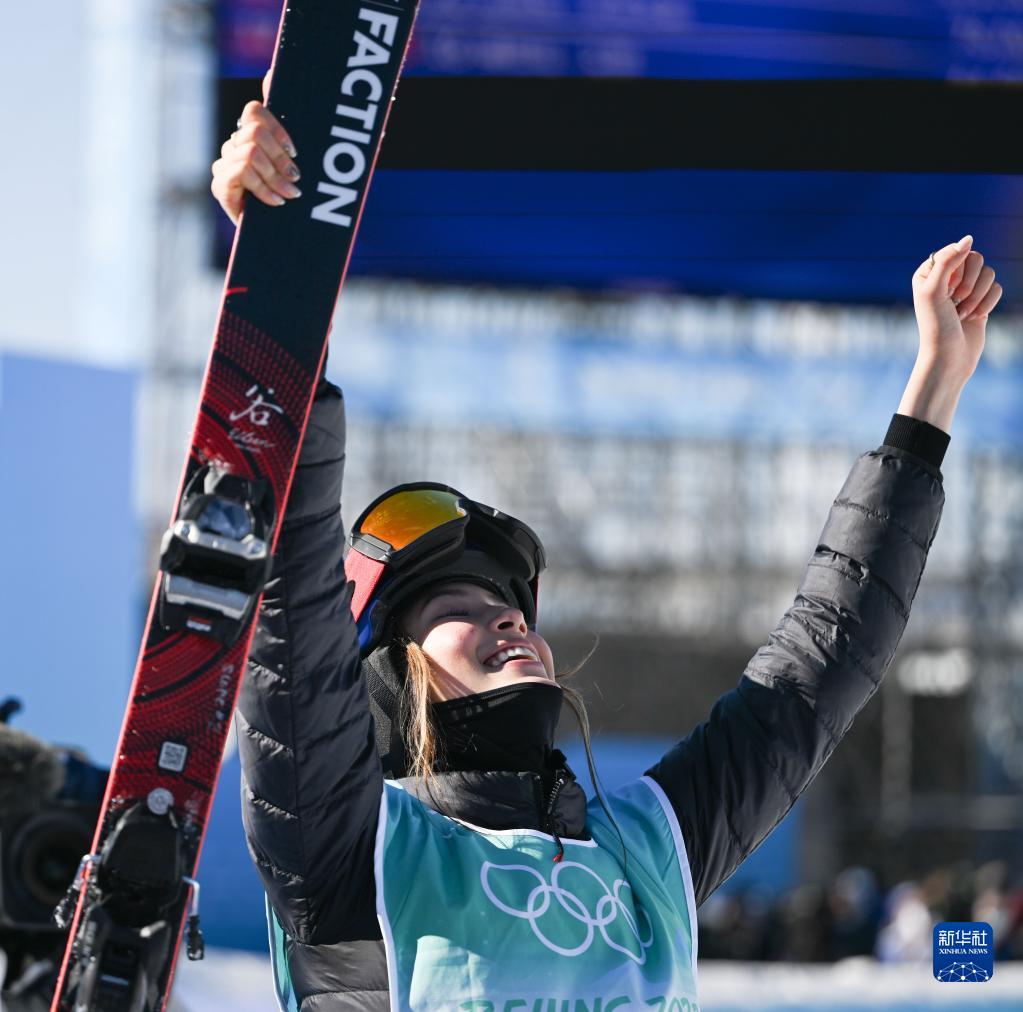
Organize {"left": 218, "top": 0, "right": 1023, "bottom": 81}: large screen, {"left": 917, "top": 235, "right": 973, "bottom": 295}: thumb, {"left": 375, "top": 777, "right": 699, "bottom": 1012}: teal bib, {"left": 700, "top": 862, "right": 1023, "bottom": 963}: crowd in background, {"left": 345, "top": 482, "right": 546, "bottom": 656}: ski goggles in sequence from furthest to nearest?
{"left": 700, "top": 862, "right": 1023, "bottom": 963}: crowd in background < {"left": 218, "top": 0, "right": 1023, "bottom": 81}: large screen < {"left": 917, "top": 235, "right": 973, "bottom": 295}: thumb < {"left": 345, "top": 482, "right": 546, "bottom": 656}: ski goggles < {"left": 375, "top": 777, "right": 699, "bottom": 1012}: teal bib

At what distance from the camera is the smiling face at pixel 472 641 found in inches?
62.7

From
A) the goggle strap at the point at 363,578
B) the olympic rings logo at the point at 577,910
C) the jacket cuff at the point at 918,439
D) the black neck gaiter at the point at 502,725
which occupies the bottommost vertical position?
the olympic rings logo at the point at 577,910

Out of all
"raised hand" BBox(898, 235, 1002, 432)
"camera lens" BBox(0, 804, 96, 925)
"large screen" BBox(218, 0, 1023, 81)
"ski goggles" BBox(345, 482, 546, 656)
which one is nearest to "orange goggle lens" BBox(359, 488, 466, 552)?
"ski goggles" BBox(345, 482, 546, 656)

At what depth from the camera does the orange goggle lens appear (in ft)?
5.58

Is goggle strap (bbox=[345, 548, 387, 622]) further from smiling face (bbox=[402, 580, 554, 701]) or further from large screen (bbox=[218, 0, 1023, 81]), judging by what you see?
large screen (bbox=[218, 0, 1023, 81])

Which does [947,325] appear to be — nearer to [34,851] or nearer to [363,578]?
[363,578]

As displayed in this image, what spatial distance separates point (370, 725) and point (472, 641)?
208 millimetres

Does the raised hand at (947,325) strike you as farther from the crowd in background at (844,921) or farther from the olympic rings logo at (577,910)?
the crowd in background at (844,921)

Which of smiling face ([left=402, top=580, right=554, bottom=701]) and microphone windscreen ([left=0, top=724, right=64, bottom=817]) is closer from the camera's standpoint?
smiling face ([left=402, top=580, right=554, bottom=701])

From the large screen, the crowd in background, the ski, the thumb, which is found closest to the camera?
the ski

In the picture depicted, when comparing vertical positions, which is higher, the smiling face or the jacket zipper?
the smiling face

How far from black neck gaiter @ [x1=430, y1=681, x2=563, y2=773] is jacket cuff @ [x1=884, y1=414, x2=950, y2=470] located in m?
0.52

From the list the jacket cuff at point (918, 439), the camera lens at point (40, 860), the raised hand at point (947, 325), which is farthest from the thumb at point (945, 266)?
the camera lens at point (40, 860)

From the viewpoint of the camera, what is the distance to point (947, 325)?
1.80 meters
